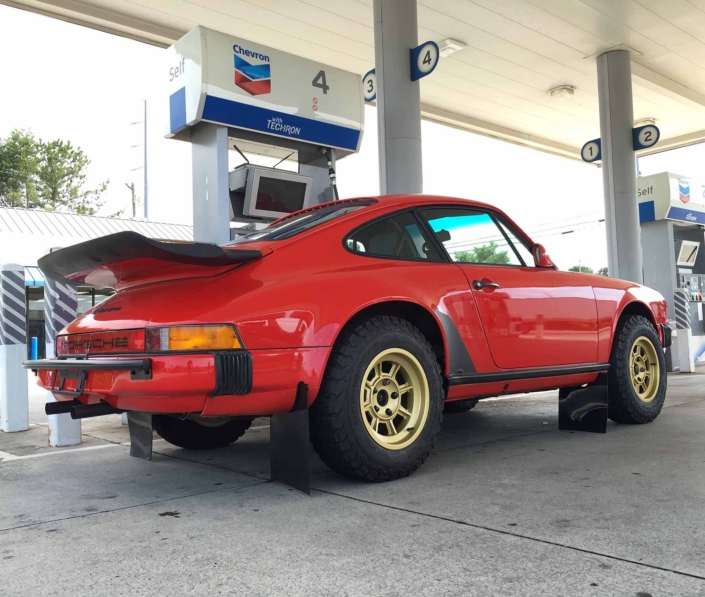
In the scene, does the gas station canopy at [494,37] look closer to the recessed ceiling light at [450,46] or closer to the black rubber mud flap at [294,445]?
the recessed ceiling light at [450,46]

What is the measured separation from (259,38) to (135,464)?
8.22 m

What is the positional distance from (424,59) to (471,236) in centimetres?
378

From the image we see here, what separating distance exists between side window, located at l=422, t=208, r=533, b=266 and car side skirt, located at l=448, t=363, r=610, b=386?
2.13 ft

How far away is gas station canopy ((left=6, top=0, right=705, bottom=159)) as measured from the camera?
931 centimetres

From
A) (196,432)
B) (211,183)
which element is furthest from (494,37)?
(196,432)

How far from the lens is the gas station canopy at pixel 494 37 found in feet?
30.6

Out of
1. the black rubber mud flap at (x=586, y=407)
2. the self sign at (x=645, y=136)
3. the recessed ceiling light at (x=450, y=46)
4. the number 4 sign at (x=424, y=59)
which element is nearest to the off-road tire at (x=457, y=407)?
the black rubber mud flap at (x=586, y=407)

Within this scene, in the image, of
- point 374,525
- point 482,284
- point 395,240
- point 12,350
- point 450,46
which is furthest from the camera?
point 450,46

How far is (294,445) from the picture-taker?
2.97 meters

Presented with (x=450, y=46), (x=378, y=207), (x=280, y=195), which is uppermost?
(x=450, y=46)

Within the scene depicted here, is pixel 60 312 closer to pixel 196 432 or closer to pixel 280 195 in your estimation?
pixel 196 432

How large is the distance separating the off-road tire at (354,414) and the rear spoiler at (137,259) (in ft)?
2.05

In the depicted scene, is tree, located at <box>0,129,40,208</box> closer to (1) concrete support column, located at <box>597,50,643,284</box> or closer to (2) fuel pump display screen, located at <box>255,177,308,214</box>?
(1) concrete support column, located at <box>597,50,643,284</box>

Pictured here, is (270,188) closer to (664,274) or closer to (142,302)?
(142,302)
